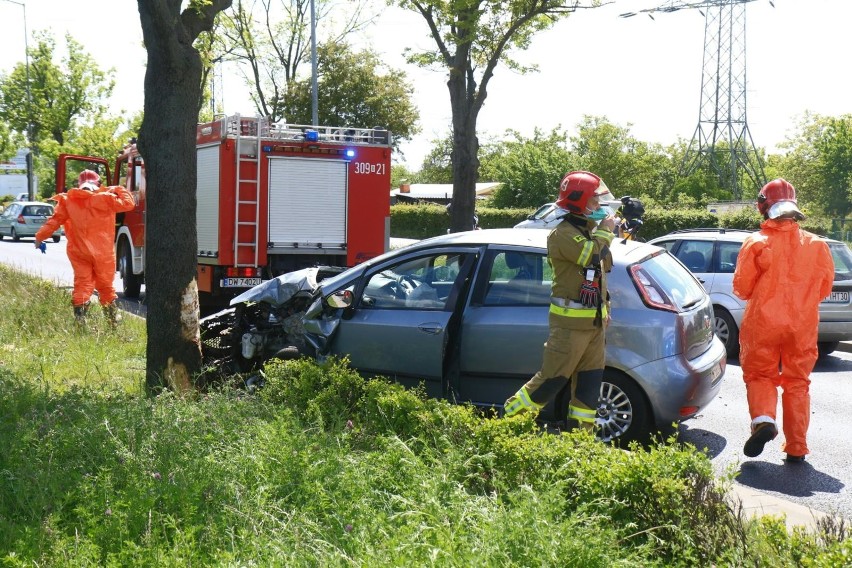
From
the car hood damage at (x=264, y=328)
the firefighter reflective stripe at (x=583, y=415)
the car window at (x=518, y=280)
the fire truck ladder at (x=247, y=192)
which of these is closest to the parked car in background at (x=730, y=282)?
the car window at (x=518, y=280)

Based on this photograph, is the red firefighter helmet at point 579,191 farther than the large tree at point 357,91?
No

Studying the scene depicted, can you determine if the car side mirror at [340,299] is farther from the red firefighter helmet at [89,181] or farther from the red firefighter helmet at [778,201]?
the red firefighter helmet at [89,181]

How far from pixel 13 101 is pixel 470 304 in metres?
53.4

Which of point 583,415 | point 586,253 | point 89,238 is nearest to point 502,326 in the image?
point 583,415

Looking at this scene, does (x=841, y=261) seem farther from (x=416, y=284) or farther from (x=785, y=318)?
(x=416, y=284)

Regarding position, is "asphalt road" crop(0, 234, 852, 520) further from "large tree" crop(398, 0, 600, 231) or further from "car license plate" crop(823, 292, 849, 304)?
"large tree" crop(398, 0, 600, 231)

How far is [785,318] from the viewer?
20.6 ft

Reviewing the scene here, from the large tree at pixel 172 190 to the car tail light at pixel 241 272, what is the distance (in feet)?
17.2

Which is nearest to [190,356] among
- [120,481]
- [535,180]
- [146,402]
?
[146,402]

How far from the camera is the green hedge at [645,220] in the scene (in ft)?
93.6

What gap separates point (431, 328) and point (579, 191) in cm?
161

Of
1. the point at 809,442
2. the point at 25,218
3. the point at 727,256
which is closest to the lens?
the point at 809,442

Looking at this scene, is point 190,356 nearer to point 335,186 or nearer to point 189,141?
point 189,141

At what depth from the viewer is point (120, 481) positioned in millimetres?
4527
